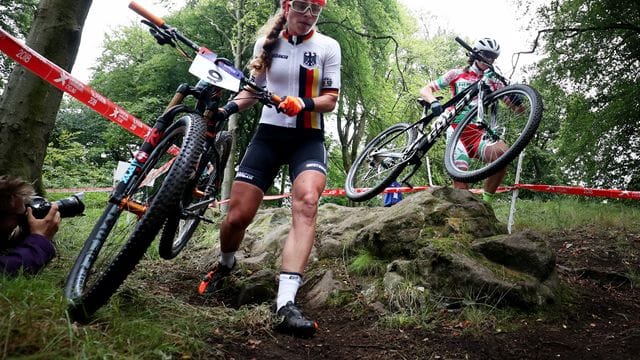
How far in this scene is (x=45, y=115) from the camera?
11.4ft

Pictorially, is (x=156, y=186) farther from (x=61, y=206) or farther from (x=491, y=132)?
(x=491, y=132)

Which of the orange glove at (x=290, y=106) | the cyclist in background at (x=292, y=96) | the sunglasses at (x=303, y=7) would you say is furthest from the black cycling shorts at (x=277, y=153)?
the sunglasses at (x=303, y=7)

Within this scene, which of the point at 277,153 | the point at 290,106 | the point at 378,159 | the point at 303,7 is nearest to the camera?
the point at 290,106

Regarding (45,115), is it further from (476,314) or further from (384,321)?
(476,314)

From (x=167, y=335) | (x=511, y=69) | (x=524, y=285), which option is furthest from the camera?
(x=511, y=69)

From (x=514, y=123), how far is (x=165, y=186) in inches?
139

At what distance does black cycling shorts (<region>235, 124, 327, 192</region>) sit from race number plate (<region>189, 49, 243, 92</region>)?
2.09ft

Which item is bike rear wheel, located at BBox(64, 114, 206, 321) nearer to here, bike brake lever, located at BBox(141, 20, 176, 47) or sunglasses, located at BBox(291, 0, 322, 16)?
bike brake lever, located at BBox(141, 20, 176, 47)

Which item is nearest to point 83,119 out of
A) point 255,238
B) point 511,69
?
point 255,238

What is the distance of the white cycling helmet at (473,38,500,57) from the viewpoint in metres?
4.90

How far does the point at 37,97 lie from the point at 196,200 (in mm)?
1482

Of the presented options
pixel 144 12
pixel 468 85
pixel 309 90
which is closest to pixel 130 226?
pixel 144 12

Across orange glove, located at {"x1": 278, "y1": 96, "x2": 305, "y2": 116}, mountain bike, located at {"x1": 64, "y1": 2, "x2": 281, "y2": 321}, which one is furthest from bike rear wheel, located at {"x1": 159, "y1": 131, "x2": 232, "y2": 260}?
orange glove, located at {"x1": 278, "y1": 96, "x2": 305, "y2": 116}

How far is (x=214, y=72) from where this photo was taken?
2582 millimetres
